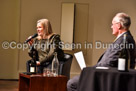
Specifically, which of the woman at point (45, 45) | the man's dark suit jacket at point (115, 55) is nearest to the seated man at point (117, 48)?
the man's dark suit jacket at point (115, 55)

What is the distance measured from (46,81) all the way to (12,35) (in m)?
3.40

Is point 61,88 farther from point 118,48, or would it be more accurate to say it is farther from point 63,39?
point 63,39

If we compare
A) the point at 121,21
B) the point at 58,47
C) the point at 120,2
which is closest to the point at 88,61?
the point at 120,2

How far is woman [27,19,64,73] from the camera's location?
437 cm

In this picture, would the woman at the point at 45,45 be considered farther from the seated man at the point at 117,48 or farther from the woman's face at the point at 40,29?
the seated man at the point at 117,48

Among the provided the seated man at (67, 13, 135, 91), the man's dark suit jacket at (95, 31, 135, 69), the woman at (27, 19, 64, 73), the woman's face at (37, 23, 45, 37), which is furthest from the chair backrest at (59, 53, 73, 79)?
the man's dark suit jacket at (95, 31, 135, 69)

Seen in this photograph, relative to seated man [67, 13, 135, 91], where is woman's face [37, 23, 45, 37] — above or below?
above

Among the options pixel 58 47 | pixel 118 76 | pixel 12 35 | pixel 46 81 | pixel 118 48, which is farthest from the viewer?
pixel 12 35

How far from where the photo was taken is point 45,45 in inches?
177

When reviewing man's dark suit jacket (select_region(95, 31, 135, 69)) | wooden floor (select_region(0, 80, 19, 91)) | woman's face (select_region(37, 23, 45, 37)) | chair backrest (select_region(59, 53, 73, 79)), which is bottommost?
wooden floor (select_region(0, 80, 19, 91))

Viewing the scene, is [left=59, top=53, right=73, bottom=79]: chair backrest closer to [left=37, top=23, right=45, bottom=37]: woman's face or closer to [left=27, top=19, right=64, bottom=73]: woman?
[left=27, top=19, right=64, bottom=73]: woman

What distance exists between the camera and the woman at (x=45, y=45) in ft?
14.3

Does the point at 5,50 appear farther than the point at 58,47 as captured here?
Yes

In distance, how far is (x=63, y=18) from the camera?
22.0 feet
